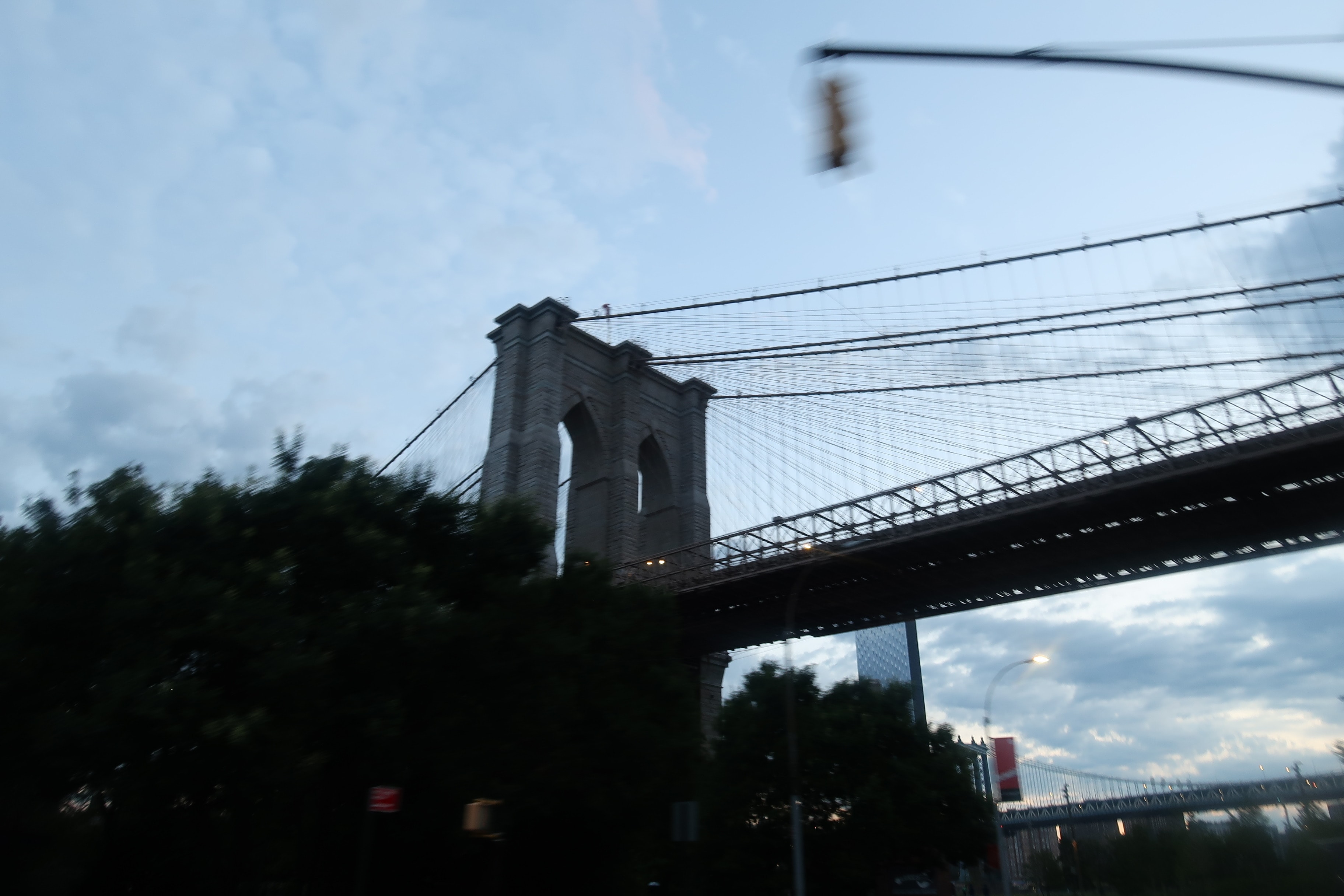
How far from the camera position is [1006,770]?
24.1 meters

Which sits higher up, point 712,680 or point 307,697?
point 712,680

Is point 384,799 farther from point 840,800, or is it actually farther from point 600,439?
point 600,439

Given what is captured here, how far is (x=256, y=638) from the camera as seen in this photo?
15.3 meters

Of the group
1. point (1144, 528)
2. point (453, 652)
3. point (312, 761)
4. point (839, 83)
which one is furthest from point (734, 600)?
point (839, 83)

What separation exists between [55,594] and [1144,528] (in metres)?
33.1

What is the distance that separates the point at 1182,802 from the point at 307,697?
44672 mm

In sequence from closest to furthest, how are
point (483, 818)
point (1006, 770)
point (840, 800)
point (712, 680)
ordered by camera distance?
point (483, 818)
point (1006, 770)
point (840, 800)
point (712, 680)

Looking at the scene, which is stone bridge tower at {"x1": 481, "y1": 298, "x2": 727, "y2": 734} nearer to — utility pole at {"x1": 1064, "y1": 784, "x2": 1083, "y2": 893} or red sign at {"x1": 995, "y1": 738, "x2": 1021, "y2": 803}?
utility pole at {"x1": 1064, "y1": 784, "x2": 1083, "y2": 893}

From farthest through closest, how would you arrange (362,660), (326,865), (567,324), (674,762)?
(567,324), (674,762), (326,865), (362,660)

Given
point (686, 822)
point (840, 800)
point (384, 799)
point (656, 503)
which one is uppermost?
point (656, 503)

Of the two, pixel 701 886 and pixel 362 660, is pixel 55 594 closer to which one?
pixel 362 660

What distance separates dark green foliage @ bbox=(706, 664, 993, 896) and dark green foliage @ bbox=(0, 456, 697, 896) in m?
4.31

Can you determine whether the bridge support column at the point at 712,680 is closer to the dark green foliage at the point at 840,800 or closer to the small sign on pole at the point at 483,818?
the dark green foliage at the point at 840,800

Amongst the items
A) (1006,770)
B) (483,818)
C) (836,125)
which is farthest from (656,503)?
(836,125)
